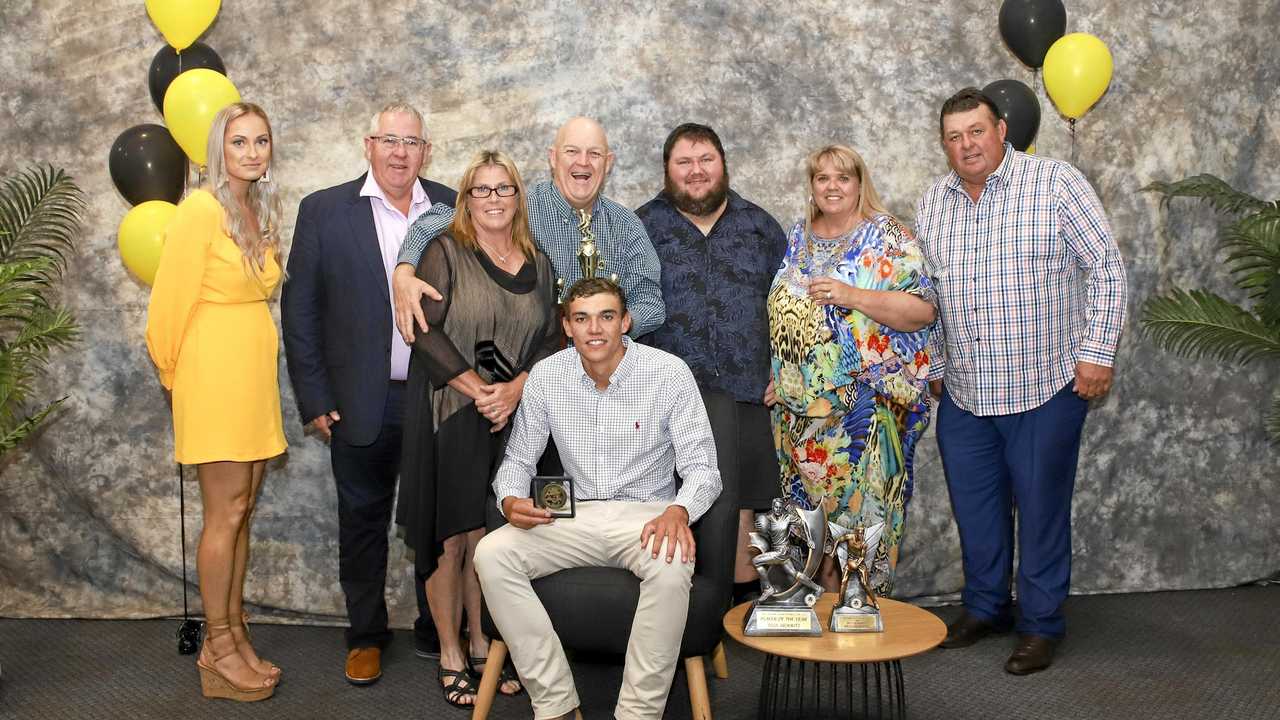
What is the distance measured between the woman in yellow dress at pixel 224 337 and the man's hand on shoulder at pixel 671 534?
1348mm

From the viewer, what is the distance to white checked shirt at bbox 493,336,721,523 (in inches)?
135

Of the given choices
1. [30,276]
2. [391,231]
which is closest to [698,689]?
[391,231]

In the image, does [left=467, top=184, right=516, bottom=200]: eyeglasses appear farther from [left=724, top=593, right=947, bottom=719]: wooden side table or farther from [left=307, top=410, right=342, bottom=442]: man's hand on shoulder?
[left=724, top=593, right=947, bottom=719]: wooden side table

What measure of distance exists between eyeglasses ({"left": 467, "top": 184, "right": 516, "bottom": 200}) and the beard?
0.64 metres

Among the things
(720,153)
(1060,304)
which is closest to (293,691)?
(720,153)

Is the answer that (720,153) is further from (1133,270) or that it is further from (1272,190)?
(1272,190)

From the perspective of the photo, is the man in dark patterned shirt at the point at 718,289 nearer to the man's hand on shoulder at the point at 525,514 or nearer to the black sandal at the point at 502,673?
the man's hand on shoulder at the point at 525,514

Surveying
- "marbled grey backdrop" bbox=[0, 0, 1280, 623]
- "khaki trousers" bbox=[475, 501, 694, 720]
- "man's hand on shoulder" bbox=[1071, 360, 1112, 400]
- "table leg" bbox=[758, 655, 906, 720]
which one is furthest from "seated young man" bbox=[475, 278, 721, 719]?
"marbled grey backdrop" bbox=[0, 0, 1280, 623]

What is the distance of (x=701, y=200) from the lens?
3891 mm

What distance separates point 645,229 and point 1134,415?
2.39 m

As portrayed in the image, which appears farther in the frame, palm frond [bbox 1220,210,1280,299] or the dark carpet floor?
palm frond [bbox 1220,210,1280,299]

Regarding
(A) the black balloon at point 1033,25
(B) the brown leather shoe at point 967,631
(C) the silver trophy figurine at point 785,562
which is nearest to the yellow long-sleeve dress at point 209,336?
(C) the silver trophy figurine at point 785,562

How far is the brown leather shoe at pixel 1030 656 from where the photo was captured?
12.9ft

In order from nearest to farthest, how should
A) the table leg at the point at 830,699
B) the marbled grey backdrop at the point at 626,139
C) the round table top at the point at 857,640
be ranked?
the round table top at the point at 857,640
the table leg at the point at 830,699
the marbled grey backdrop at the point at 626,139
